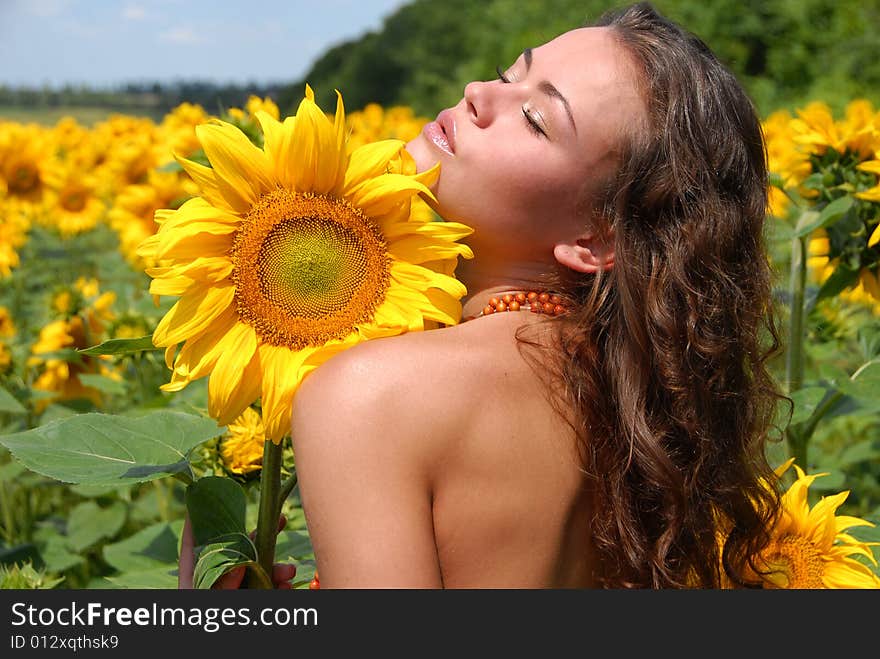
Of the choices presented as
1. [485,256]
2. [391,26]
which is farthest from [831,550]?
[391,26]

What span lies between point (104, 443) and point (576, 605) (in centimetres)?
59

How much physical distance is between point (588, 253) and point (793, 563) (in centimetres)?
62

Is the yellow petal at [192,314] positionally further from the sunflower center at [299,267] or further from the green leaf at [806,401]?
the green leaf at [806,401]

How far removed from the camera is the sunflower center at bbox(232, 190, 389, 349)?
1186mm

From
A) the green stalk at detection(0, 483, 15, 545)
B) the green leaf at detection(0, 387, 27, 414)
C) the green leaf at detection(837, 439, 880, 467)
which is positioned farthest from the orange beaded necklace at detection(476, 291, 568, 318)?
the green stalk at detection(0, 483, 15, 545)

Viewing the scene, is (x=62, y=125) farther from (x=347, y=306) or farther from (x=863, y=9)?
(x=863, y=9)

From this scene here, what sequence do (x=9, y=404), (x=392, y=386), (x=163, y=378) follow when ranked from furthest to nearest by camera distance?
(x=163, y=378), (x=9, y=404), (x=392, y=386)

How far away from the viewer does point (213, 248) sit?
3.87ft

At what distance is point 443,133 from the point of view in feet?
4.49

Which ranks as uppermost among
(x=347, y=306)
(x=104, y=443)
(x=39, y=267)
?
(x=347, y=306)

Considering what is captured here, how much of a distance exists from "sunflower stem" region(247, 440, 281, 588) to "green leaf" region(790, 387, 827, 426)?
1.07m

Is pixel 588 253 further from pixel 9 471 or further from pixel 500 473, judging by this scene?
pixel 9 471

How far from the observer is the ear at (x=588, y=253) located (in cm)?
140

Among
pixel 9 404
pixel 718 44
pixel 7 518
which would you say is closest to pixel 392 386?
pixel 9 404
